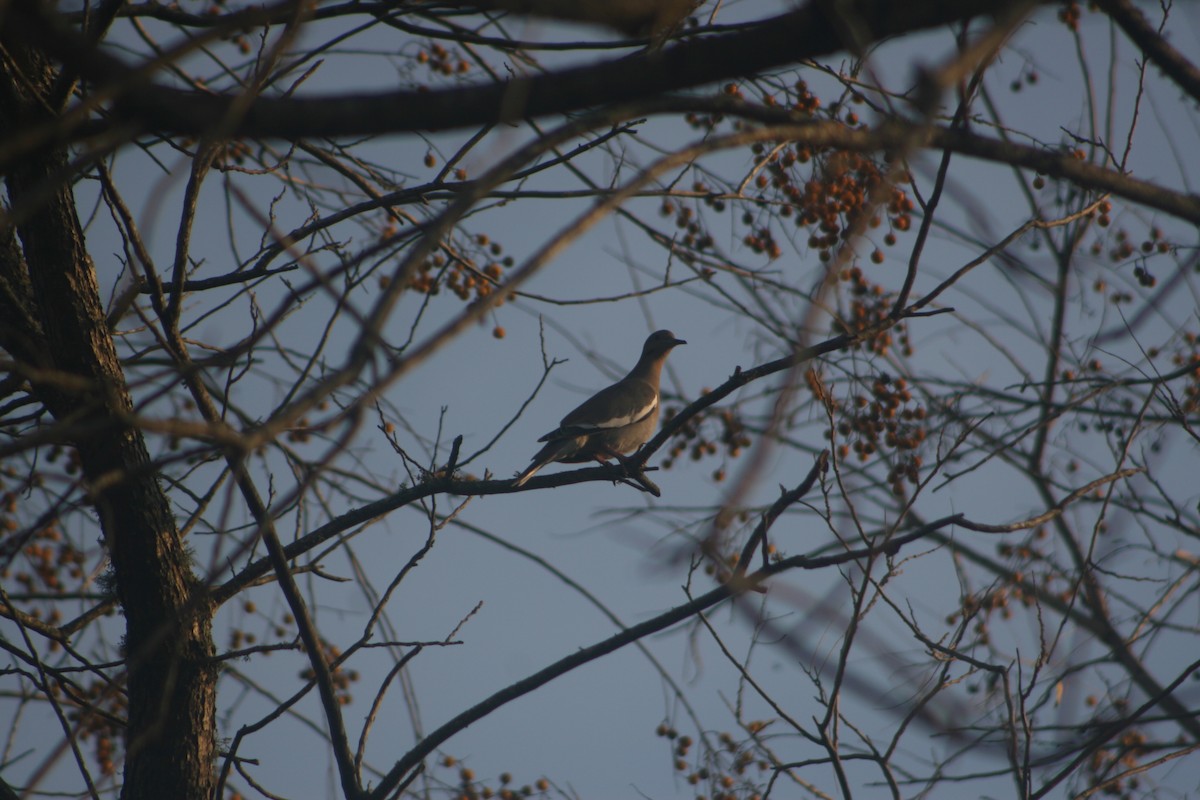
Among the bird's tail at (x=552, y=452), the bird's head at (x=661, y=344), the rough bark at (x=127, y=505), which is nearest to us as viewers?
the rough bark at (x=127, y=505)

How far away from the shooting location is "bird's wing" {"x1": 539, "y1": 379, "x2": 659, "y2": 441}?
674 centimetres

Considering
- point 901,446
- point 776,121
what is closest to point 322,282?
point 776,121

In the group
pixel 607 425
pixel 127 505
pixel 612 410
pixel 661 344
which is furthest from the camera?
pixel 661 344

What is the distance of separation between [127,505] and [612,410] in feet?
13.4

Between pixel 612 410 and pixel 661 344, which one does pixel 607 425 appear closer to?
pixel 612 410

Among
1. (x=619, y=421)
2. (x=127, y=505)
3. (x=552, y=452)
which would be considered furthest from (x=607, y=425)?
(x=127, y=505)

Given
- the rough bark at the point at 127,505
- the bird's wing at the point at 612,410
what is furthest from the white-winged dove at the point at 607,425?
the rough bark at the point at 127,505

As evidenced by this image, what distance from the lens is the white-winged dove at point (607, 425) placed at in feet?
21.5

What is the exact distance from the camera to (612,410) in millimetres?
7418

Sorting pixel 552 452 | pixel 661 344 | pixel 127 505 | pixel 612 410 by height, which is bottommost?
pixel 127 505

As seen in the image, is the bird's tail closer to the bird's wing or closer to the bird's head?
the bird's wing

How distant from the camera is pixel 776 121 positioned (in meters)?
2.27

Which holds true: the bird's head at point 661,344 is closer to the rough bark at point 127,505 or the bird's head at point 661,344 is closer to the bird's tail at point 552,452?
the bird's tail at point 552,452

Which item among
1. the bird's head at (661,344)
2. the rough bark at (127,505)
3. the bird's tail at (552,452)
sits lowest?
the rough bark at (127,505)
